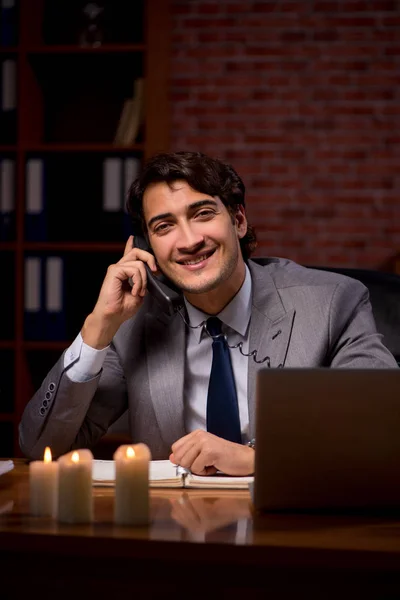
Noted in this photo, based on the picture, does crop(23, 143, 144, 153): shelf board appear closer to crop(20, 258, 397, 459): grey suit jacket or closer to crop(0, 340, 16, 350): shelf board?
crop(0, 340, 16, 350): shelf board

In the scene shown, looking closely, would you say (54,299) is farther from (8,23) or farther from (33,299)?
(8,23)

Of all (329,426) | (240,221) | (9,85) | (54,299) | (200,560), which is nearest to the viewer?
(200,560)

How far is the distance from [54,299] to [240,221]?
1445 mm

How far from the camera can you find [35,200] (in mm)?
3188

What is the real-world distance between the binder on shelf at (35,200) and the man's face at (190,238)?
1.53 meters

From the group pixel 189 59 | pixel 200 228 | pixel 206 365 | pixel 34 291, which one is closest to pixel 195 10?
pixel 189 59

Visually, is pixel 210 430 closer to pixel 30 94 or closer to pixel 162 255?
pixel 162 255

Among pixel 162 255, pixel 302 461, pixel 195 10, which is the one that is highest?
pixel 195 10

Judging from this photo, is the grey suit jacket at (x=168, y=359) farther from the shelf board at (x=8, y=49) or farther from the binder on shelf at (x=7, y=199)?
the shelf board at (x=8, y=49)

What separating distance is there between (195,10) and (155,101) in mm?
495

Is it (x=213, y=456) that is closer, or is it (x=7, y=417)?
(x=213, y=456)

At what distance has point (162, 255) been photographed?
5.75 ft

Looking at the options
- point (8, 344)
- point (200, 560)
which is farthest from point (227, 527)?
point (8, 344)

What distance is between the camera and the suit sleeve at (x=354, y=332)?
→ 1531 mm
